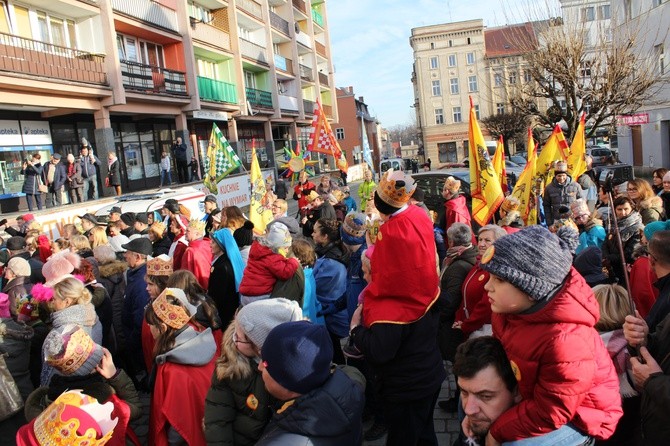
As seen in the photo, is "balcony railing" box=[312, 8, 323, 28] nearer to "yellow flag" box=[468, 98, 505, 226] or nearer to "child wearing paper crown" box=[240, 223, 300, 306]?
"yellow flag" box=[468, 98, 505, 226]

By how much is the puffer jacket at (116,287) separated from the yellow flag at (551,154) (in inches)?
284

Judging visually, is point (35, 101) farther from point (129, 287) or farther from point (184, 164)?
point (129, 287)

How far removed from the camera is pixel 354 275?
4.77 meters

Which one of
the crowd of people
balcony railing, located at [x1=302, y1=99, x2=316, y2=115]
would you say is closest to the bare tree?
the crowd of people

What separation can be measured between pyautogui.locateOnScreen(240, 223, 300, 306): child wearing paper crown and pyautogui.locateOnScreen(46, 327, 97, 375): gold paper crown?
144cm

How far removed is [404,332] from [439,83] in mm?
66339

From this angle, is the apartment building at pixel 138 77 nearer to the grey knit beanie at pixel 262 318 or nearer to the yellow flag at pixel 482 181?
the yellow flag at pixel 482 181

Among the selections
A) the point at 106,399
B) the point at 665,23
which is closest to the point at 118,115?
the point at 106,399

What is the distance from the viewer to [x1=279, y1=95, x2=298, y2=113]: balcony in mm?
33625

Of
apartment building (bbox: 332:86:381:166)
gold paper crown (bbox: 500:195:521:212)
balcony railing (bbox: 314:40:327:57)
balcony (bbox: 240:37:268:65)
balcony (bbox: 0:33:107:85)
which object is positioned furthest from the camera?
apartment building (bbox: 332:86:381:166)

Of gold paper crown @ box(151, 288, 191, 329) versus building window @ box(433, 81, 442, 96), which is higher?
building window @ box(433, 81, 442, 96)

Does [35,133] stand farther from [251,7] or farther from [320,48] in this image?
[320,48]

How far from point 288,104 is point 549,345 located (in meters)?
34.1

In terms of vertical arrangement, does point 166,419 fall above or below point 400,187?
below
